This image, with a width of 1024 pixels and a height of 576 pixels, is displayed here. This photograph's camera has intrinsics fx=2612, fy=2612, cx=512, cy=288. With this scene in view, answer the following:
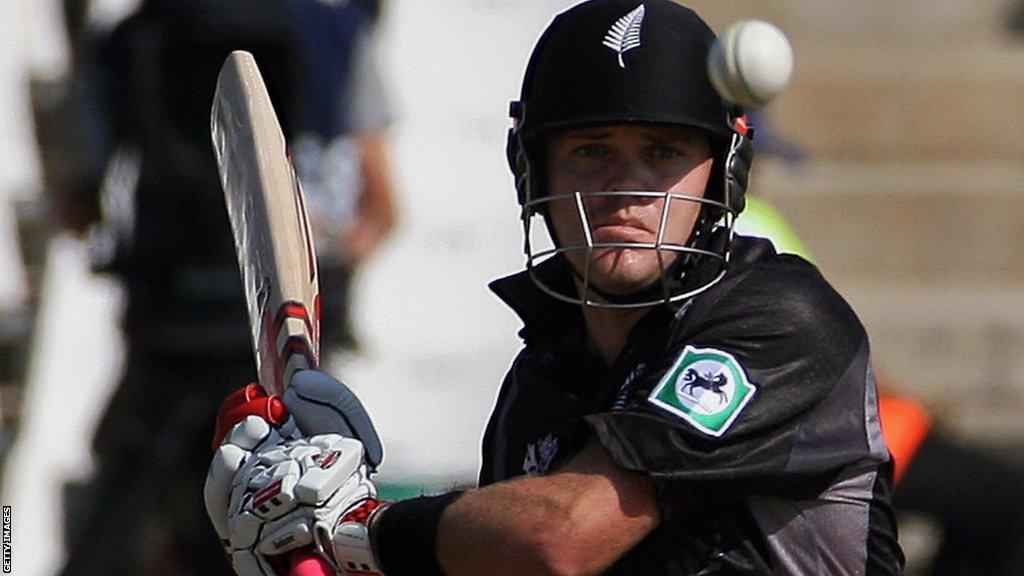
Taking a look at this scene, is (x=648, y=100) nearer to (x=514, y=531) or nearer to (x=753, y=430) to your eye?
(x=753, y=430)

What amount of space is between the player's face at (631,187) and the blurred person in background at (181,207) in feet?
11.8

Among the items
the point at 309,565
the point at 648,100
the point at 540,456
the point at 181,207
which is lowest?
the point at 181,207

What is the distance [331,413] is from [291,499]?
0.19m

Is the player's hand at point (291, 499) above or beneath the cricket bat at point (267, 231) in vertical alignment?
beneath

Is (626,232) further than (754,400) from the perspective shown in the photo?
Yes

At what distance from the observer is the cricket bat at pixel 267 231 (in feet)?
Result: 12.5

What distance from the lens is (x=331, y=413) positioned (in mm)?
3480

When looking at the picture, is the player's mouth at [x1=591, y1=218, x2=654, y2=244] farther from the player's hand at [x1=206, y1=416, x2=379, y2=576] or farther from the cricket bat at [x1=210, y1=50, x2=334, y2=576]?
the cricket bat at [x1=210, y1=50, x2=334, y2=576]

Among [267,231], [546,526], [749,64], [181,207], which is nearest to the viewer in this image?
[546,526]

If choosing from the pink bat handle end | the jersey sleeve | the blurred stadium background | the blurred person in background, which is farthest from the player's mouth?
the blurred person in background

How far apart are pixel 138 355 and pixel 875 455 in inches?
167

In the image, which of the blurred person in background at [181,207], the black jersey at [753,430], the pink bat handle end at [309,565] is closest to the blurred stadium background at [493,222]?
the blurred person in background at [181,207]

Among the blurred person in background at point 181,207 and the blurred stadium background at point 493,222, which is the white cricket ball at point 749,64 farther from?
the blurred person in background at point 181,207

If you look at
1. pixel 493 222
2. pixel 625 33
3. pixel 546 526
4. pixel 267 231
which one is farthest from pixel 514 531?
pixel 493 222
